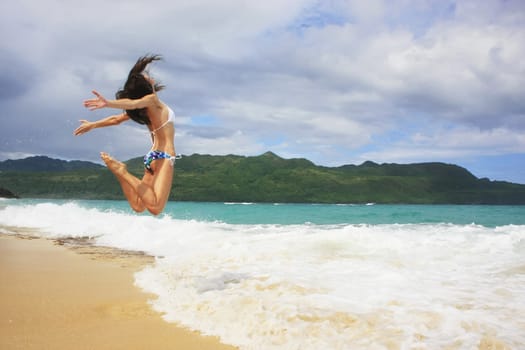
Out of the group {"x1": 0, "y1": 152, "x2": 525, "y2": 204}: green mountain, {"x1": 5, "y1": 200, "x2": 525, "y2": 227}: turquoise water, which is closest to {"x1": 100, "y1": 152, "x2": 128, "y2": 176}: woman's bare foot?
{"x1": 5, "y1": 200, "x2": 525, "y2": 227}: turquoise water

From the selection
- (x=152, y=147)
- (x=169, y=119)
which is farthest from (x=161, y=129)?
(x=152, y=147)

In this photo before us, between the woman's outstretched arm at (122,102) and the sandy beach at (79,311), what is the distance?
229 centimetres

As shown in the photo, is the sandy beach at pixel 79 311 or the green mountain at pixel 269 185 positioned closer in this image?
the sandy beach at pixel 79 311

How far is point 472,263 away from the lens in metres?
8.81

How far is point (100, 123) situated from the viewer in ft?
19.6

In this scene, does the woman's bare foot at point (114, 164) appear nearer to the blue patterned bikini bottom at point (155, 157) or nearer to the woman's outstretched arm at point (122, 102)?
the blue patterned bikini bottom at point (155, 157)

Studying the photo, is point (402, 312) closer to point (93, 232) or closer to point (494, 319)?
point (494, 319)

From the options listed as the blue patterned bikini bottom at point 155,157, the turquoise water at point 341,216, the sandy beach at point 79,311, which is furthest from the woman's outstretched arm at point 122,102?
the turquoise water at point 341,216

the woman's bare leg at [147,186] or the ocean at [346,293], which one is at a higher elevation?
the woman's bare leg at [147,186]

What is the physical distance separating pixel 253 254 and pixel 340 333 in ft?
16.2

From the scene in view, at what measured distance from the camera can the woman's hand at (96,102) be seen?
15.4 feet

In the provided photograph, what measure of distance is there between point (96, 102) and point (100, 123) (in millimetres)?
1319

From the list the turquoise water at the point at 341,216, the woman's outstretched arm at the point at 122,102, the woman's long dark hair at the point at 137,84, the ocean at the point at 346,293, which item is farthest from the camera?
the turquoise water at the point at 341,216

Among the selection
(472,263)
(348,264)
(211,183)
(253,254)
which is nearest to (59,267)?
(253,254)
